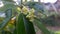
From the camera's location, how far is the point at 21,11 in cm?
50

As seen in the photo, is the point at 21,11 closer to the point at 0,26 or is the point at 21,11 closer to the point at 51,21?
the point at 0,26

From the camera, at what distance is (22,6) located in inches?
20.8

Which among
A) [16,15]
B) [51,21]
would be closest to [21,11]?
[16,15]

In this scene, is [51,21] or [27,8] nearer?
[27,8]

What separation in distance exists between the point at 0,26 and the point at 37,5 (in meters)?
0.17

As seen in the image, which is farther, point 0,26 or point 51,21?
point 51,21

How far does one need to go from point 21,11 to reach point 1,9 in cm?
9

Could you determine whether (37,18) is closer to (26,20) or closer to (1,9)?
(26,20)

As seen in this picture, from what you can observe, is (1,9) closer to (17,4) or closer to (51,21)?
(17,4)

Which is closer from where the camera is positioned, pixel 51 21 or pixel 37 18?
pixel 37 18

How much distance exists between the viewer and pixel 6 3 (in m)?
0.52

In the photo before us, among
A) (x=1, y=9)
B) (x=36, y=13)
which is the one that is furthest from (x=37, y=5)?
(x=1, y=9)

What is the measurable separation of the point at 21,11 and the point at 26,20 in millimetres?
40

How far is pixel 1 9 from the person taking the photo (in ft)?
1.74
